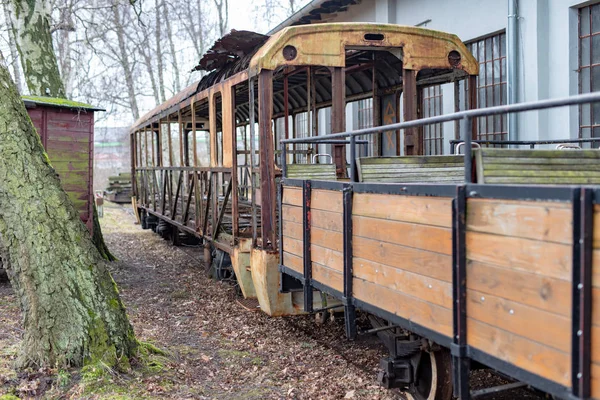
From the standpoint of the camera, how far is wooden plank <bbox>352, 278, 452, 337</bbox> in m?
3.28

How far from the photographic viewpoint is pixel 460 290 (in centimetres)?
308

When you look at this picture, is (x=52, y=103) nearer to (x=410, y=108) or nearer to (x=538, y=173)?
(x=410, y=108)

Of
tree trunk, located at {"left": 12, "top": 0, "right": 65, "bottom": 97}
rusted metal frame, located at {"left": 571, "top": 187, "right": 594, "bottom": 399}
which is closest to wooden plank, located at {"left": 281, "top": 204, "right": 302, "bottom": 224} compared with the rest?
rusted metal frame, located at {"left": 571, "top": 187, "right": 594, "bottom": 399}

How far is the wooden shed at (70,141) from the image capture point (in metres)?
9.94

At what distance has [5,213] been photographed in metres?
4.96

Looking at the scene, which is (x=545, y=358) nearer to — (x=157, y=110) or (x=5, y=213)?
(x=5, y=213)

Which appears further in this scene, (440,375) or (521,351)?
(440,375)

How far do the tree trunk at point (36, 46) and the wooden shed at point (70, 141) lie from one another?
87cm

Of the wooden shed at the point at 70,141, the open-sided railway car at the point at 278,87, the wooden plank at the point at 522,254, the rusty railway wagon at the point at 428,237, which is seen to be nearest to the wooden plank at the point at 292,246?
the rusty railway wagon at the point at 428,237

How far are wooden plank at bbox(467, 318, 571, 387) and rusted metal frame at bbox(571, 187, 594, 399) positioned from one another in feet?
0.19

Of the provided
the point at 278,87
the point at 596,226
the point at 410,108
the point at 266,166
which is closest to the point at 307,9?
the point at 278,87

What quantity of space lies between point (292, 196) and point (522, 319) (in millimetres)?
→ 2931

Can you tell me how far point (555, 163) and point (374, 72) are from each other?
4.91 m

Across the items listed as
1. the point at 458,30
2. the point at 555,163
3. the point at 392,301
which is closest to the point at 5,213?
the point at 392,301
